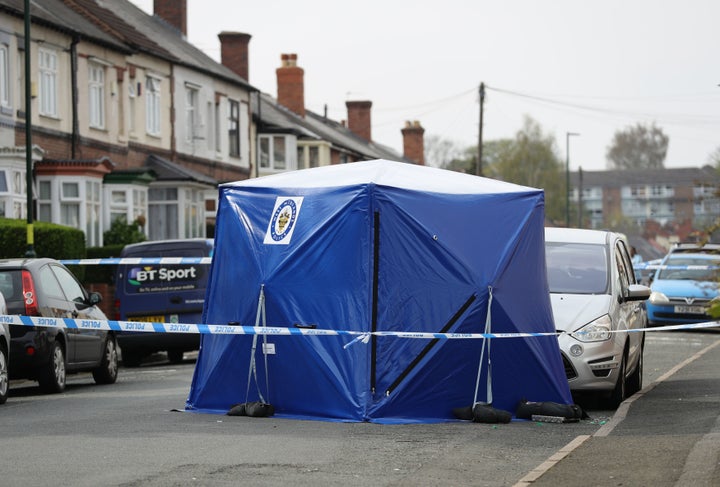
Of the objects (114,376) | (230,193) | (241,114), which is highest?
(241,114)

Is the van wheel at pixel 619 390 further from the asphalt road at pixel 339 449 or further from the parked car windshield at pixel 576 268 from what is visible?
the parked car windshield at pixel 576 268

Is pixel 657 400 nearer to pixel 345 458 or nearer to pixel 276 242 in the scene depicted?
pixel 276 242

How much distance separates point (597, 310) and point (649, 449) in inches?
160

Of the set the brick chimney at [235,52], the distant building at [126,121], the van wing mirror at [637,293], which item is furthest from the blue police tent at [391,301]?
the brick chimney at [235,52]

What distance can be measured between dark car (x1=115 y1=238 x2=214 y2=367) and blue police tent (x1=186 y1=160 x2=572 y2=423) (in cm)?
891

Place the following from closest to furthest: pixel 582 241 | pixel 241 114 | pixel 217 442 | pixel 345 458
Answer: pixel 345 458
pixel 217 442
pixel 582 241
pixel 241 114

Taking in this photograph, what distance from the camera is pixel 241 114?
51312 mm

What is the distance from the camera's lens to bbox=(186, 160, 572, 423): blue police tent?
12211 millimetres

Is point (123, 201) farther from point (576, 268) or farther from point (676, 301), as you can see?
point (576, 268)

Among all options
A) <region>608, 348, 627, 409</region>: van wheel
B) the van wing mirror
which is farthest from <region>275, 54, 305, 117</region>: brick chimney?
<region>608, 348, 627, 409</region>: van wheel

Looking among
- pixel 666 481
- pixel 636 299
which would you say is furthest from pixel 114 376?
pixel 666 481

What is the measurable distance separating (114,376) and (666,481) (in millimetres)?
11054

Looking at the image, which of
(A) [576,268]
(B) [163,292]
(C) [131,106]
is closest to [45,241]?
(B) [163,292]

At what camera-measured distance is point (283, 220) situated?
12820mm
